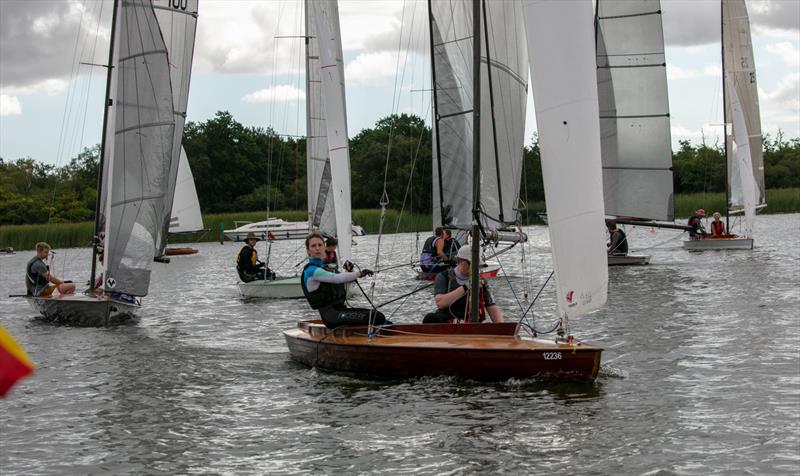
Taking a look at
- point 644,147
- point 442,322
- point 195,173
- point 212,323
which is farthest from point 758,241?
point 195,173

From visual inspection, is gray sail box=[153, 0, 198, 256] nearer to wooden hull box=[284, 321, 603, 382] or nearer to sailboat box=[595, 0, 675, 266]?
sailboat box=[595, 0, 675, 266]

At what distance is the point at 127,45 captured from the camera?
767 inches

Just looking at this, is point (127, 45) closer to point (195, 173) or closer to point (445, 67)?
point (445, 67)

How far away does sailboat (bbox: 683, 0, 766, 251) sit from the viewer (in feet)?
112

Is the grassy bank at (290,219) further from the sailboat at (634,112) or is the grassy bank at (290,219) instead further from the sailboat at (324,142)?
the sailboat at (324,142)

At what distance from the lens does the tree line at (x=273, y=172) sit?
76.4m

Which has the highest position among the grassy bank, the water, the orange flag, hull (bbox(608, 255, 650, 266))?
the grassy bank

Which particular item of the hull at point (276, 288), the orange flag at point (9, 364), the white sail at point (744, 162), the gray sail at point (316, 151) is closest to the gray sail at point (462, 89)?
the gray sail at point (316, 151)

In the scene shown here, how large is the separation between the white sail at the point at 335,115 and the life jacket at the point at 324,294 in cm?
656

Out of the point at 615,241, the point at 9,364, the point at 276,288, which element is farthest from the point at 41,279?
the point at 9,364

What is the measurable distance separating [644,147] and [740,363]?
17.9 metres

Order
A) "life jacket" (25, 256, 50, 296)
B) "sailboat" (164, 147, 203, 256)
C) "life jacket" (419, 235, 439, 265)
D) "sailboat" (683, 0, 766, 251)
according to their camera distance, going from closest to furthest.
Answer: "life jacket" (25, 256, 50, 296) → "life jacket" (419, 235, 439, 265) → "sailboat" (683, 0, 766, 251) → "sailboat" (164, 147, 203, 256)

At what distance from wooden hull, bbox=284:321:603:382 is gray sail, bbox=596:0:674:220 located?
19.0 metres

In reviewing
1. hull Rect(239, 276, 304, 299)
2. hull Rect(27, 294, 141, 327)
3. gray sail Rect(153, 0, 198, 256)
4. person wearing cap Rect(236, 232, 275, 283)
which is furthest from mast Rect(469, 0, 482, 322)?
gray sail Rect(153, 0, 198, 256)
